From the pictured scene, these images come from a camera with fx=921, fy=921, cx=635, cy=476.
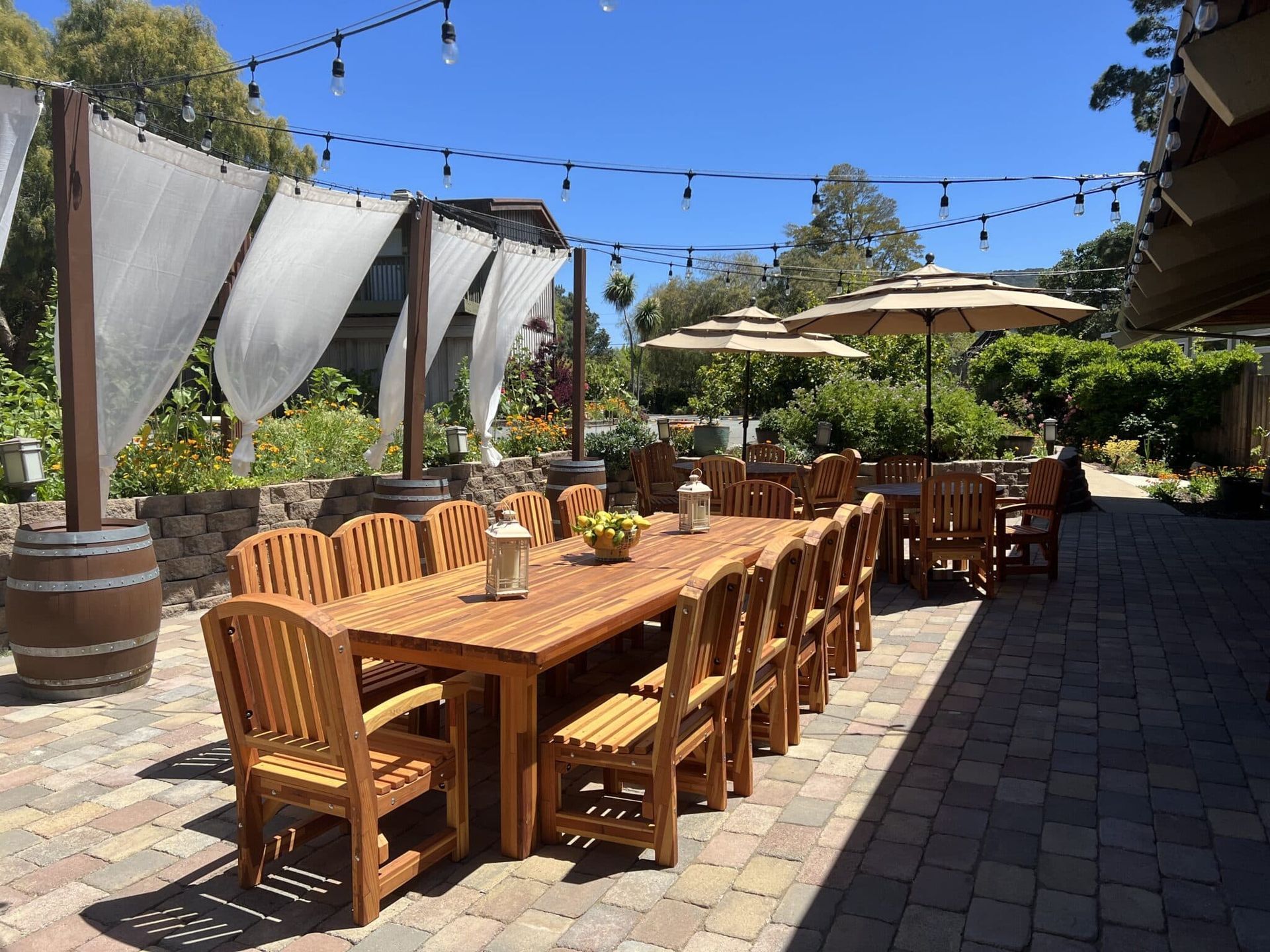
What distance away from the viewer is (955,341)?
26391 mm

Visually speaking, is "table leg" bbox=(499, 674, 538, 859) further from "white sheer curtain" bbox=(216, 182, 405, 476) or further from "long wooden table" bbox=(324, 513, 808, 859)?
"white sheer curtain" bbox=(216, 182, 405, 476)

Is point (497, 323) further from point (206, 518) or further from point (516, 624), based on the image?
point (516, 624)

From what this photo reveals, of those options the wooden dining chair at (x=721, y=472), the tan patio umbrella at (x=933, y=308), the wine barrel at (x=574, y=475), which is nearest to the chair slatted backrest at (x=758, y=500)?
the wooden dining chair at (x=721, y=472)

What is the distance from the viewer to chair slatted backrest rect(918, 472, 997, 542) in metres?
6.33

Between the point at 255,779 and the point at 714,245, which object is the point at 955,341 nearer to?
the point at 714,245

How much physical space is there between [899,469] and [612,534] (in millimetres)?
4785

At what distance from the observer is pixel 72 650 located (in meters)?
4.14

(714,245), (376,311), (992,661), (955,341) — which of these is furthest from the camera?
(955,341)

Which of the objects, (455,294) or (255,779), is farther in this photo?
(455,294)

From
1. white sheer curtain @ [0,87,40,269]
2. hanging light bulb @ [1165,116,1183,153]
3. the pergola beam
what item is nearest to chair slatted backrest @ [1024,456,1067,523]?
hanging light bulb @ [1165,116,1183,153]

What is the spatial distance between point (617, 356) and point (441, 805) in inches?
1192

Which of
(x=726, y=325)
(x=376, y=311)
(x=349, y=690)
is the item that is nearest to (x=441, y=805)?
(x=349, y=690)

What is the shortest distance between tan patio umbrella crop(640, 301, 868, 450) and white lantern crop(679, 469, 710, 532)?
3.70 m

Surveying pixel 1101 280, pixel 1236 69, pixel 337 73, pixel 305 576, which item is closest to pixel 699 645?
pixel 305 576
